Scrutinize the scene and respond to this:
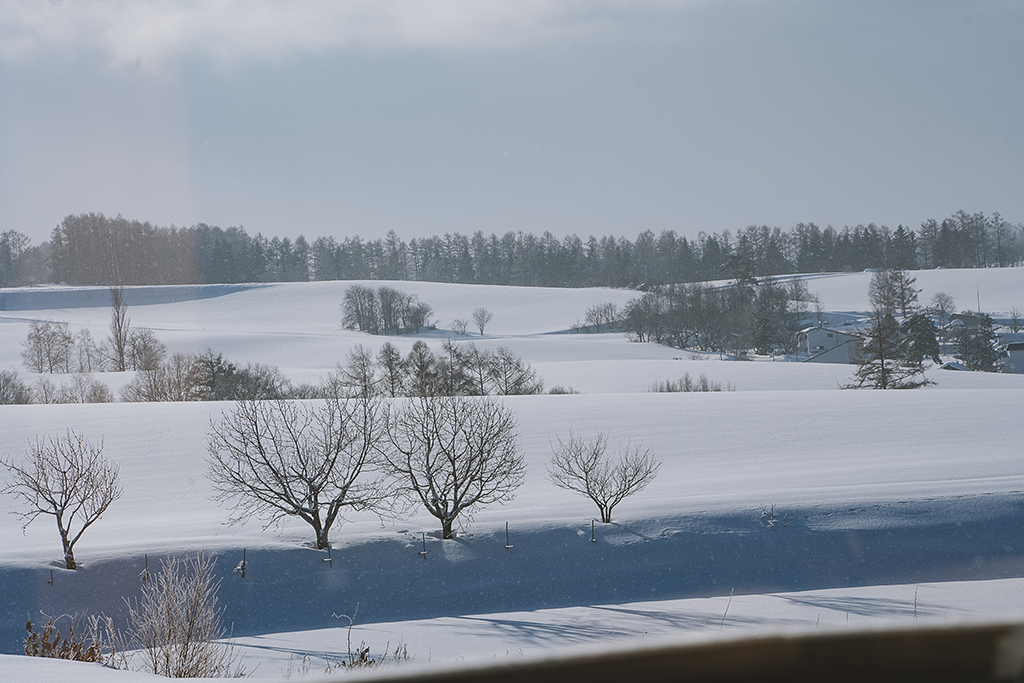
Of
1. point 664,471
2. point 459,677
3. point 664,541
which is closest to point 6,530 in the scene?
point 664,541

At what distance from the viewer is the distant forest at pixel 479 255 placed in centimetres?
13012

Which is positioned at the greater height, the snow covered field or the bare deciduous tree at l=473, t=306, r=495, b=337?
the bare deciduous tree at l=473, t=306, r=495, b=337

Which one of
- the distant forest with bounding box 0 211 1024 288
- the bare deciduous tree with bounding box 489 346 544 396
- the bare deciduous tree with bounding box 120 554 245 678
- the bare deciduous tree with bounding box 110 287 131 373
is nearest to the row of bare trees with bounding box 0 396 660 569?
the bare deciduous tree with bounding box 120 554 245 678

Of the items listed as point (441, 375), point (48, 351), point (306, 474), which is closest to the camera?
point (306, 474)

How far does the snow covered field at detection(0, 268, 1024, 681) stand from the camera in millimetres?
19969

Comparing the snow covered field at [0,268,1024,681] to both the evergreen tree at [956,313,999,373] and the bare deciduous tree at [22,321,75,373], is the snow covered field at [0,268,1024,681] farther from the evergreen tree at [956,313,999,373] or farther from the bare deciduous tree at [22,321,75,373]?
the bare deciduous tree at [22,321,75,373]

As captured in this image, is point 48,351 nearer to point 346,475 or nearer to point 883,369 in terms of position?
point 346,475

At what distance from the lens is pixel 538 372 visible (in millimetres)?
66125

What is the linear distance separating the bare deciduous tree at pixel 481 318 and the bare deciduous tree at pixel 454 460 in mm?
69264

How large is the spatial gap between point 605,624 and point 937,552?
12920mm

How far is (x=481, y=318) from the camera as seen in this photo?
102m

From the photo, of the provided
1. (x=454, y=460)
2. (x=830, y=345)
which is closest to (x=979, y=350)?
(x=830, y=345)

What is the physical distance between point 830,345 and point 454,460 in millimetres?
61932

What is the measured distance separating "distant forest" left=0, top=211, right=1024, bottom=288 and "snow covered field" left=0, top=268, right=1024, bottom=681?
91.2 metres
